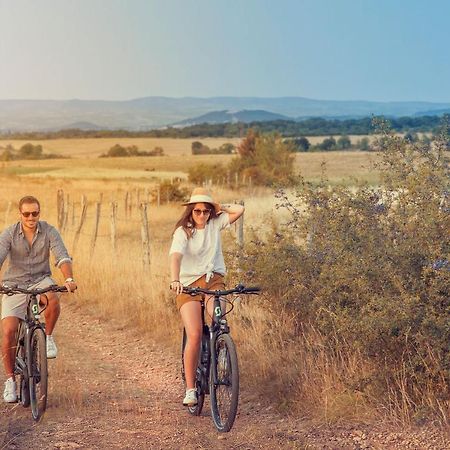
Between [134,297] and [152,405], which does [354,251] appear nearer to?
[152,405]

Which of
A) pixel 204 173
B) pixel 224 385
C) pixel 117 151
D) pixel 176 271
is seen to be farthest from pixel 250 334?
pixel 117 151

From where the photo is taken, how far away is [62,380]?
930cm

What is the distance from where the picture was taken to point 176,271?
7.14 m

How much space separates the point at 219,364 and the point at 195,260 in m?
0.82

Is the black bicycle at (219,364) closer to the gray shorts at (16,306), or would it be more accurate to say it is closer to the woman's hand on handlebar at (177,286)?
the woman's hand on handlebar at (177,286)

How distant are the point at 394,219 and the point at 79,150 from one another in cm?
11857

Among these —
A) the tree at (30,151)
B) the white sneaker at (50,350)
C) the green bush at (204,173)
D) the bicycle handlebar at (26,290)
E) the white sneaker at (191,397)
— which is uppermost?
the bicycle handlebar at (26,290)

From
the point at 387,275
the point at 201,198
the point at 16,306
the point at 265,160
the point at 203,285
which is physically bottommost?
the point at 265,160

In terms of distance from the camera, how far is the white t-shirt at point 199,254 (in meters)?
7.32

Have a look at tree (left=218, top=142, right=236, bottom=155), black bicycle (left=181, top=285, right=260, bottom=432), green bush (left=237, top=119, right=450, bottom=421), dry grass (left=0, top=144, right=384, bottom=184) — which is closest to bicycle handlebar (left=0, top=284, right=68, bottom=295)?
black bicycle (left=181, top=285, right=260, bottom=432)

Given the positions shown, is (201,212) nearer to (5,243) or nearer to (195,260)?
(195,260)

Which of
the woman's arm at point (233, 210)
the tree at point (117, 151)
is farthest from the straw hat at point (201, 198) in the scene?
the tree at point (117, 151)

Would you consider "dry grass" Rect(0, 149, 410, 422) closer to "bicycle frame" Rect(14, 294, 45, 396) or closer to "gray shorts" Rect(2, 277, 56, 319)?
"bicycle frame" Rect(14, 294, 45, 396)

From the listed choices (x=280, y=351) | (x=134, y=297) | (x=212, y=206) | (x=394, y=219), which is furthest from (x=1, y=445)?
(x=134, y=297)
